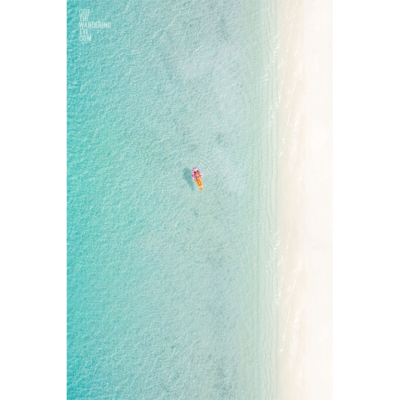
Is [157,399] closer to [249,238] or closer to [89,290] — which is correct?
[89,290]

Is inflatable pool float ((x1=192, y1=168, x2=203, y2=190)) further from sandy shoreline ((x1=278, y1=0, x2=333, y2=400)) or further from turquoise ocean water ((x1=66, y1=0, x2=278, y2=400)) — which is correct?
sandy shoreline ((x1=278, y1=0, x2=333, y2=400))

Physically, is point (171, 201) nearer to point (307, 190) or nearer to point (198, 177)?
point (198, 177)

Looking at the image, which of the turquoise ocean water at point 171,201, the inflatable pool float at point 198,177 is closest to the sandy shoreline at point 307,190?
the turquoise ocean water at point 171,201

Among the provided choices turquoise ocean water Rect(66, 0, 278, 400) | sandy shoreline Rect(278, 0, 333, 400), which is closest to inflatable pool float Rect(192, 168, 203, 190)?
turquoise ocean water Rect(66, 0, 278, 400)

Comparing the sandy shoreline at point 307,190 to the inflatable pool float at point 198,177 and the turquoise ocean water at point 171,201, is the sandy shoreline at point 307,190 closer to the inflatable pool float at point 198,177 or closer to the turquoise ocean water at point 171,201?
the turquoise ocean water at point 171,201
